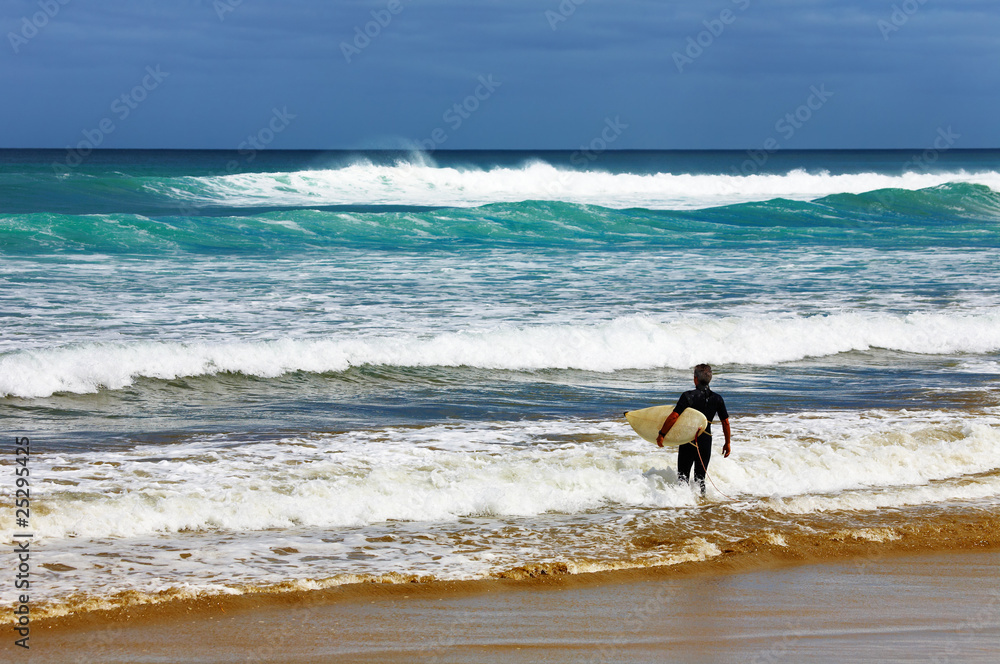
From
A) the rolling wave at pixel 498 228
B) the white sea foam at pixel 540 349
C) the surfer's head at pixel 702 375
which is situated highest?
the rolling wave at pixel 498 228

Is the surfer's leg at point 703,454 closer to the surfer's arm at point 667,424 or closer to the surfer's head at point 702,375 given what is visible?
the surfer's arm at point 667,424

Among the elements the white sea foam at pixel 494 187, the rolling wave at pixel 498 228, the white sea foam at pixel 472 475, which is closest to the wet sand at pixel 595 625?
the white sea foam at pixel 472 475

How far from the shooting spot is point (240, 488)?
21.2ft

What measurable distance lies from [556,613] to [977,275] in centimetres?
1819

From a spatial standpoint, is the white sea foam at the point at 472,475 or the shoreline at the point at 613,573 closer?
the shoreline at the point at 613,573

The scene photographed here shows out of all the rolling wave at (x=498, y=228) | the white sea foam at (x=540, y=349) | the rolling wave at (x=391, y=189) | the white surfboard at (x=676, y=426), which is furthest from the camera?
the rolling wave at (x=391, y=189)

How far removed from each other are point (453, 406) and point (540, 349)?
103 inches

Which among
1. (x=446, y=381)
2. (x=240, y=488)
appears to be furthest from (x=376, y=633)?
(x=446, y=381)

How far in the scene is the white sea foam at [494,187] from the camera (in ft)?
135

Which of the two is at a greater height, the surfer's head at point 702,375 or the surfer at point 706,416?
the surfer's head at point 702,375

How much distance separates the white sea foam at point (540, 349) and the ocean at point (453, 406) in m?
0.04

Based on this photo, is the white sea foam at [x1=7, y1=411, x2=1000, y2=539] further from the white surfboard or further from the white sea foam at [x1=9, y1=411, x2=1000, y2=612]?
the white surfboard

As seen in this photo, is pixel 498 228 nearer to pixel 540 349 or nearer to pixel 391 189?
pixel 540 349

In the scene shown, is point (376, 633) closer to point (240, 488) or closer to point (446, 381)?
point (240, 488)
